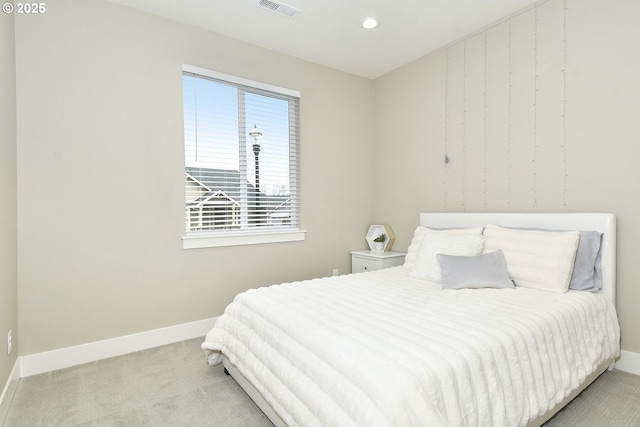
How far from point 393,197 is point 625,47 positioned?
224 cm

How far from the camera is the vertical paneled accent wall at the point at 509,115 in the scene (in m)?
2.58

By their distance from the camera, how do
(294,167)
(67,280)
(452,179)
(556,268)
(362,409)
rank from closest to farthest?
(362,409)
(556,268)
(67,280)
(452,179)
(294,167)

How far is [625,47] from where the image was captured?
2.25m

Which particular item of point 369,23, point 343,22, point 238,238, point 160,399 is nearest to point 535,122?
point 369,23

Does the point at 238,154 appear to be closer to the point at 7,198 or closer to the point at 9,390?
the point at 7,198

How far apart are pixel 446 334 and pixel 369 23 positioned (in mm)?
2565

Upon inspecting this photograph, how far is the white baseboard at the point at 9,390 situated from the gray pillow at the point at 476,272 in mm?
2643

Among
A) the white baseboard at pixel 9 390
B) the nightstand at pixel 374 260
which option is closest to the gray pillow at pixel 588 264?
the nightstand at pixel 374 260

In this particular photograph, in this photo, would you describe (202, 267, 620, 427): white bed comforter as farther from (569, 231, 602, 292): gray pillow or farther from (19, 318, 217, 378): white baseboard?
(19, 318, 217, 378): white baseboard

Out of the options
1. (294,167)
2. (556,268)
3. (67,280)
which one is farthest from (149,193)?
(556,268)

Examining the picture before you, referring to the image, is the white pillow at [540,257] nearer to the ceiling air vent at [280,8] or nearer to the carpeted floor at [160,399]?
the carpeted floor at [160,399]

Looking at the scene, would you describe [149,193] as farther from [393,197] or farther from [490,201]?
[490,201]

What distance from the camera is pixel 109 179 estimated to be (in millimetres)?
2564

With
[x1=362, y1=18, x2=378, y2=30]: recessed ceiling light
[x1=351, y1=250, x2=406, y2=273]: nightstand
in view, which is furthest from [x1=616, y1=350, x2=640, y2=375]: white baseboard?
[x1=362, y1=18, x2=378, y2=30]: recessed ceiling light
